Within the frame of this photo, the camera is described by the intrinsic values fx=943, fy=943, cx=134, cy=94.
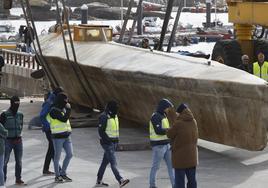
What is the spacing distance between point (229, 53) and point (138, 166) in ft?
25.6

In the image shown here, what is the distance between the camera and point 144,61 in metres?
18.9

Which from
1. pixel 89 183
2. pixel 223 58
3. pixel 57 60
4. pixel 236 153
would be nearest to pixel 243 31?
pixel 223 58

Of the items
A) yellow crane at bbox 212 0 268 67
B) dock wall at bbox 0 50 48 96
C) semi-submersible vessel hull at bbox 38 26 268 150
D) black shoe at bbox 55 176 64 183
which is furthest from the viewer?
dock wall at bbox 0 50 48 96

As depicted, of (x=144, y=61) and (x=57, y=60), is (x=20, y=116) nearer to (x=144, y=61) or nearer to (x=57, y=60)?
(x=144, y=61)

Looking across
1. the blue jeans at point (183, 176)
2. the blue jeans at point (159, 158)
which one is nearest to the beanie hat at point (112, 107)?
the blue jeans at point (159, 158)

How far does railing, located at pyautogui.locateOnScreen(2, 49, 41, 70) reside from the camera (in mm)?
33750

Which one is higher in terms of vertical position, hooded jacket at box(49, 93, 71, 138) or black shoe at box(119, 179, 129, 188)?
hooded jacket at box(49, 93, 71, 138)

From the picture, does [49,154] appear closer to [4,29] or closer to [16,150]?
[16,150]

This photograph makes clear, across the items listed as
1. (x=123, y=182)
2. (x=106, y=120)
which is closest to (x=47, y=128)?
(x=106, y=120)

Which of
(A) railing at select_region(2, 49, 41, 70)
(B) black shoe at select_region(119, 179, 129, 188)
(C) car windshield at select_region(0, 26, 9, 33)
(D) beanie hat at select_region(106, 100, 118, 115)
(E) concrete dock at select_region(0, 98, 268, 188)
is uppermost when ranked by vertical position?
(D) beanie hat at select_region(106, 100, 118, 115)

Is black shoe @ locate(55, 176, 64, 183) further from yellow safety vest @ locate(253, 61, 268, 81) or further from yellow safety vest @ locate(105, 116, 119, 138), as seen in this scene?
yellow safety vest @ locate(253, 61, 268, 81)

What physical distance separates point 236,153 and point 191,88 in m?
1.48

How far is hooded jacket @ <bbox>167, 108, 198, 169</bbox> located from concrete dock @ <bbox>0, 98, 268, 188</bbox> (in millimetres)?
1592

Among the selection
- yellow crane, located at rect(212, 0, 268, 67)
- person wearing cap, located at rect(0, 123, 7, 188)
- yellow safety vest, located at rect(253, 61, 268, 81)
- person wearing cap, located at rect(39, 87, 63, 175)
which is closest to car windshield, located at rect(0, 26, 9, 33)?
yellow crane, located at rect(212, 0, 268, 67)
